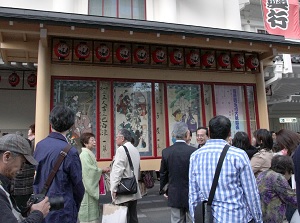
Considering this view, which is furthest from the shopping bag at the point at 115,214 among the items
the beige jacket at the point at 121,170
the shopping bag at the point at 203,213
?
the shopping bag at the point at 203,213

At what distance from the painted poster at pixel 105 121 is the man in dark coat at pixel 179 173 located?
134 inches

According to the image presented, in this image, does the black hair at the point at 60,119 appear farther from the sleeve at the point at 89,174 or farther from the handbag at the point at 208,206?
the sleeve at the point at 89,174

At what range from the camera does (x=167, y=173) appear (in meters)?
4.68

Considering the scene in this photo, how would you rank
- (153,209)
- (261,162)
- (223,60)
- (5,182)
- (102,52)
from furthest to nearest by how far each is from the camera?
(223,60), (153,209), (102,52), (261,162), (5,182)

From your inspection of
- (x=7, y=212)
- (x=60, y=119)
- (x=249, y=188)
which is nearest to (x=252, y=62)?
(x=249, y=188)

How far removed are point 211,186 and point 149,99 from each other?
19.1 feet

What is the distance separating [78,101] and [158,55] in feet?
8.79

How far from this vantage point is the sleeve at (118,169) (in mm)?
4652

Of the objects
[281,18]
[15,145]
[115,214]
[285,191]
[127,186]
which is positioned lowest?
[115,214]

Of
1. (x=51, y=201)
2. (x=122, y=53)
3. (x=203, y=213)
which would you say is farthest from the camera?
(x=122, y=53)

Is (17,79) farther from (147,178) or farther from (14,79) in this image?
(147,178)

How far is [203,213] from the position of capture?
267cm

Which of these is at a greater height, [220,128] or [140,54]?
[140,54]

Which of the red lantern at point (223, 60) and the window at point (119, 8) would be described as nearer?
the red lantern at point (223, 60)
